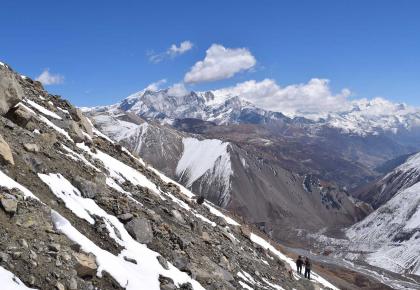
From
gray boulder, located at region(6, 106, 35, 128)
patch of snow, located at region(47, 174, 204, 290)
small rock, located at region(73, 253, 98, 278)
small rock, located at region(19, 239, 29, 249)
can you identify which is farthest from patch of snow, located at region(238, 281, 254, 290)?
small rock, located at region(19, 239, 29, 249)

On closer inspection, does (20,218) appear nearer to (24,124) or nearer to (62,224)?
(62,224)

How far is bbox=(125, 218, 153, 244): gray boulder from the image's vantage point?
25.7 meters

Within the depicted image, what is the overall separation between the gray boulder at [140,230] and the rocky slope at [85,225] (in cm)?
6

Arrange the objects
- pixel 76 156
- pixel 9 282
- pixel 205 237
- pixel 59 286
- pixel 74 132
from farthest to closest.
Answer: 1. pixel 74 132
2. pixel 205 237
3. pixel 76 156
4. pixel 59 286
5. pixel 9 282

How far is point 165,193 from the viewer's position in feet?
140

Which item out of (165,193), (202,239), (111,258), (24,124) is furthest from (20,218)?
(165,193)

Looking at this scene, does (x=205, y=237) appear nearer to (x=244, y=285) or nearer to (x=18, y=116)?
(x=244, y=285)

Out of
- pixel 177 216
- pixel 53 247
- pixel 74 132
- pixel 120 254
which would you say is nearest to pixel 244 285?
pixel 177 216

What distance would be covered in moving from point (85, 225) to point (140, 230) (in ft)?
12.5

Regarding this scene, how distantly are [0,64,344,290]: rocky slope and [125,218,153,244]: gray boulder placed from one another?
0.06 m

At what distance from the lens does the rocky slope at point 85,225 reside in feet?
60.2

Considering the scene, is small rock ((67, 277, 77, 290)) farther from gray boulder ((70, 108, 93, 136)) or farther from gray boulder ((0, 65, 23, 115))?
gray boulder ((70, 108, 93, 136))

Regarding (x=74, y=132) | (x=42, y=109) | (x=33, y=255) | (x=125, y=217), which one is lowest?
(x=33, y=255)

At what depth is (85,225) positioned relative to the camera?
23078 millimetres
